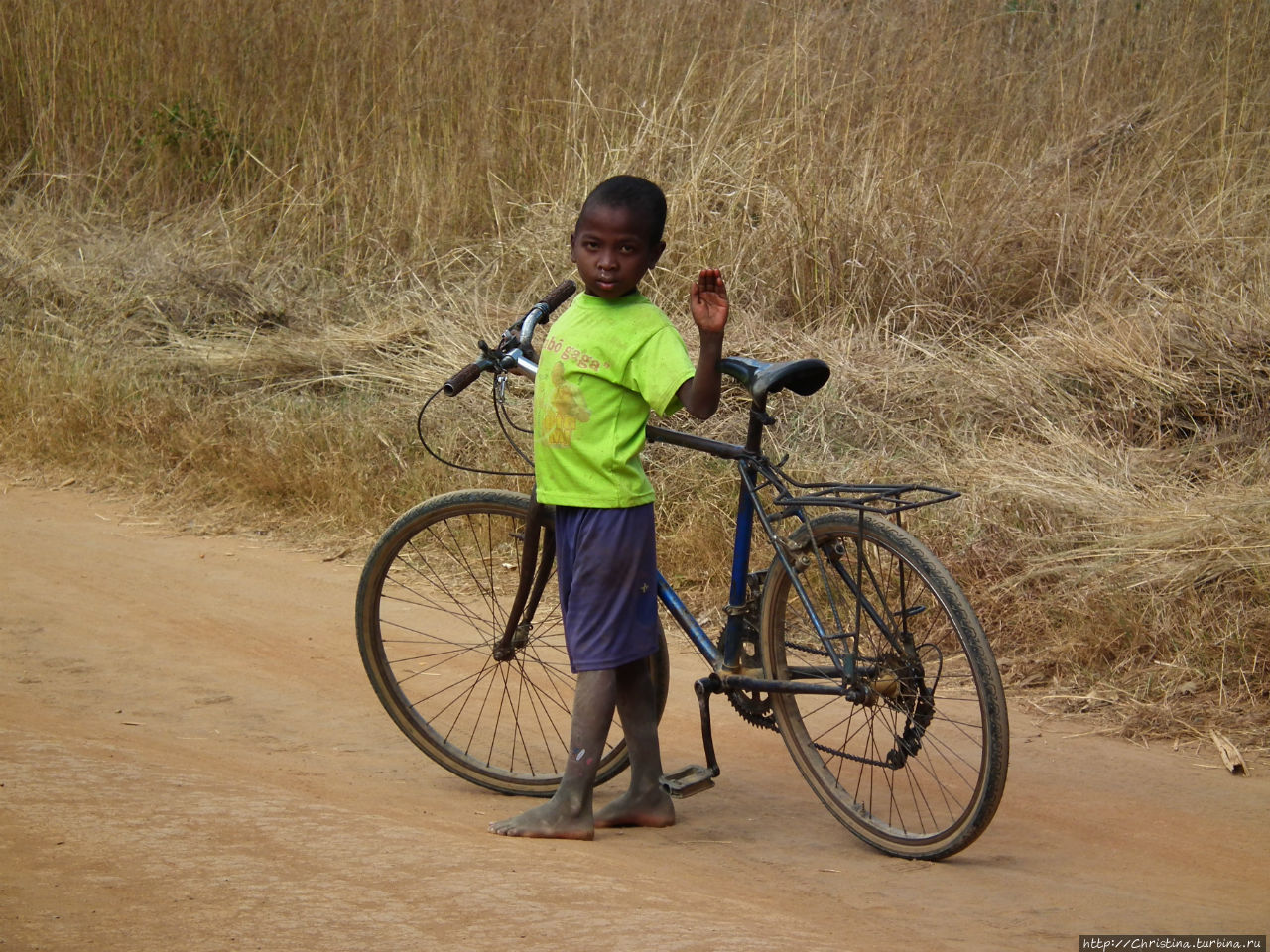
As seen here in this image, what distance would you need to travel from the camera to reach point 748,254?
679 centimetres

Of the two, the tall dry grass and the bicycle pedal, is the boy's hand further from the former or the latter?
the tall dry grass

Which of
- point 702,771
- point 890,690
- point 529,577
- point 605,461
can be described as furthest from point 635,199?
point 702,771

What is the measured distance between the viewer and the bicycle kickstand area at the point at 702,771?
317 centimetres

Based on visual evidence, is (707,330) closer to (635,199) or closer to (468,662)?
(635,199)

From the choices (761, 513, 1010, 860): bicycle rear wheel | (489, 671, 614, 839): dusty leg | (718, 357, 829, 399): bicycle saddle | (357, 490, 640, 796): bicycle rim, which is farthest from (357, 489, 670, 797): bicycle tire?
(718, 357, 829, 399): bicycle saddle

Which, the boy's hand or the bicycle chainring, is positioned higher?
the boy's hand

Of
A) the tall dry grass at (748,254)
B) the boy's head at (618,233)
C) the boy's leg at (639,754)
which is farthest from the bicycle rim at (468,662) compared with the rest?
the boy's head at (618,233)

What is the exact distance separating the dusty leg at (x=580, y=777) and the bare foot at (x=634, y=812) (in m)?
0.11

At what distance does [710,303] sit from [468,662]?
210 centimetres

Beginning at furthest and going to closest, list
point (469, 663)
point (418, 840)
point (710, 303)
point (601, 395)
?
1. point (469, 663)
2. point (601, 395)
3. point (418, 840)
4. point (710, 303)

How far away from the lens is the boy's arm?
2721 mm

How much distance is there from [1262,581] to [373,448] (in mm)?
3496

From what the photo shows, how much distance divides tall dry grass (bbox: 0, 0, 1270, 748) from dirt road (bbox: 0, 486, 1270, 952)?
74 centimetres

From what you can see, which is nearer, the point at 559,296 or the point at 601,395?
the point at 601,395
